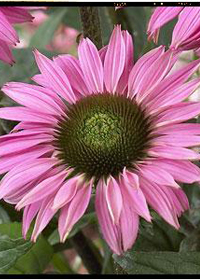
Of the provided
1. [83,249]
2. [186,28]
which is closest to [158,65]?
[186,28]

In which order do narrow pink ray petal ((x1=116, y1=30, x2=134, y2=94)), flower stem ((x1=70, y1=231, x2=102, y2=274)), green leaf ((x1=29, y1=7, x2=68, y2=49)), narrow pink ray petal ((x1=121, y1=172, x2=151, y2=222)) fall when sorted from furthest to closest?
green leaf ((x1=29, y1=7, x2=68, y2=49)), flower stem ((x1=70, y1=231, x2=102, y2=274)), narrow pink ray petal ((x1=116, y1=30, x2=134, y2=94)), narrow pink ray petal ((x1=121, y1=172, x2=151, y2=222))

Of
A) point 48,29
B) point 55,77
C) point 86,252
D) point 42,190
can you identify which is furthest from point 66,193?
point 48,29

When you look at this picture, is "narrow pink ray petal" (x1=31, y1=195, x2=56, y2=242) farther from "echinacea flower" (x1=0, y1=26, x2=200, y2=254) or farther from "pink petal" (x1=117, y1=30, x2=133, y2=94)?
"pink petal" (x1=117, y1=30, x2=133, y2=94)

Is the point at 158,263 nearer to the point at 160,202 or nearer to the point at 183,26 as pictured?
the point at 160,202

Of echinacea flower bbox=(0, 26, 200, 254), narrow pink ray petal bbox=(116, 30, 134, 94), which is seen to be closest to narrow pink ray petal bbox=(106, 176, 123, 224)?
echinacea flower bbox=(0, 26, 200, 254)

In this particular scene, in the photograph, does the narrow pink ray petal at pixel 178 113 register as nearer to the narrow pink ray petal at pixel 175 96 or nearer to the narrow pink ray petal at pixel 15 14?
the narrow pink ray petal at pixel 175 96

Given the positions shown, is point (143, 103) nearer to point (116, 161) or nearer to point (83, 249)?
point (116, 161)
